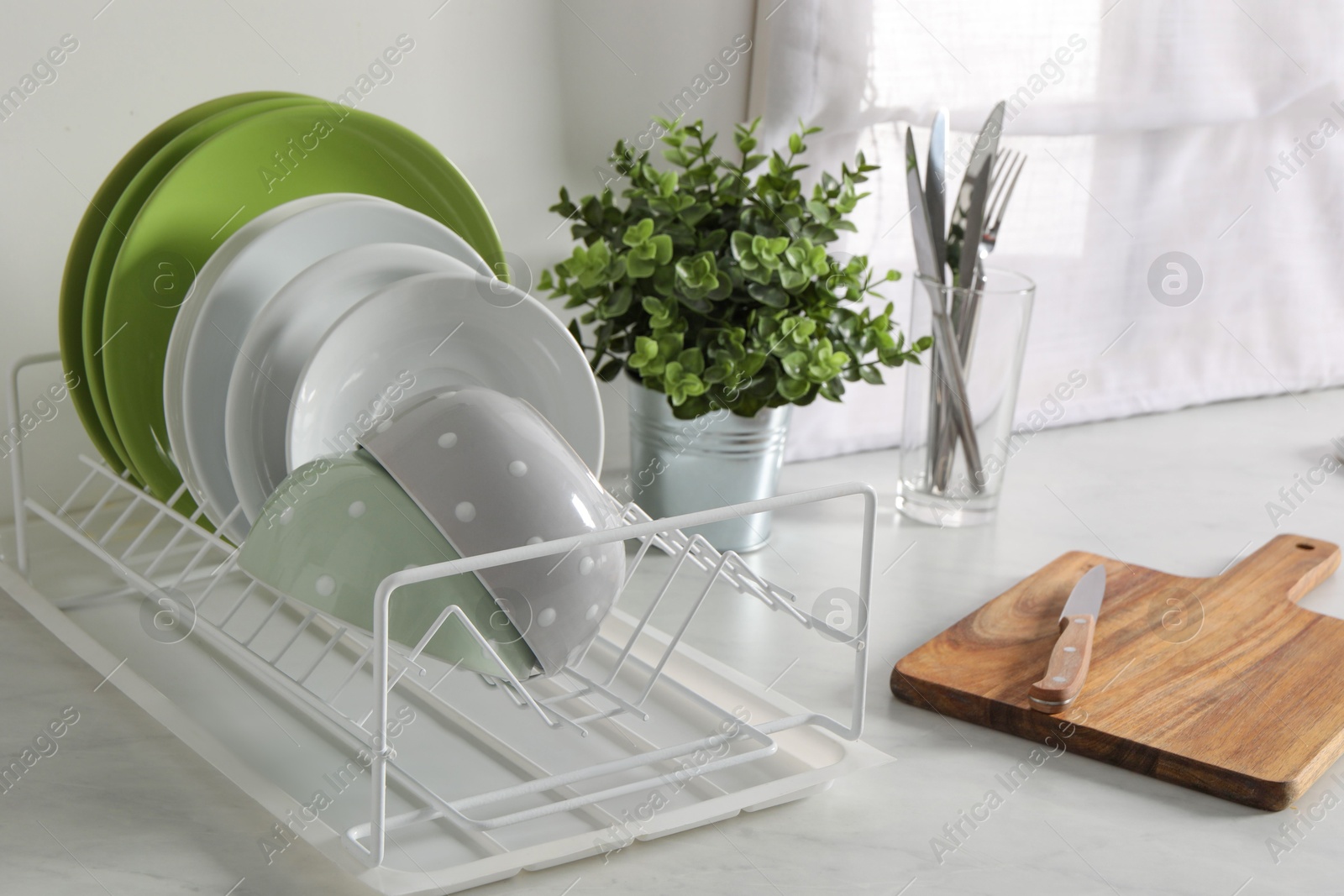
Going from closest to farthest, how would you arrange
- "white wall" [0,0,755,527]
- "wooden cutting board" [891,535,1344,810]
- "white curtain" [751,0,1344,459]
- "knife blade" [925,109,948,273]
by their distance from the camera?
"wooden cutting board" [891,535,1344,810] → "white wall" [0,0,755,527] → "knife blade" [925,109,948,273] → "white curtain" [751,0,1344,459]

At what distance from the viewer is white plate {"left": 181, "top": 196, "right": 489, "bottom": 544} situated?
716 millimetres

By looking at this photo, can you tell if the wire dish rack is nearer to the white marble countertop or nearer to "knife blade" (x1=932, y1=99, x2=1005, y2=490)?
the white marble countertop

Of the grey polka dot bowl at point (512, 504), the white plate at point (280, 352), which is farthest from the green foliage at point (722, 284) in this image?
the grey polka dot bowl at point (512, 504)

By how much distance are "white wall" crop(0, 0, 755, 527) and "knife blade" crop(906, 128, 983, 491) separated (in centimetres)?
20

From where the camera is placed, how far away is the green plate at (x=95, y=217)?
0.77m

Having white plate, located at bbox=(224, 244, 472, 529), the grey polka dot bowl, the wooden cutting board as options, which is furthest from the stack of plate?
the wooden cutting board

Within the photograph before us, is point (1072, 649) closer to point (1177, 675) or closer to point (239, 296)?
point (1177, 675)

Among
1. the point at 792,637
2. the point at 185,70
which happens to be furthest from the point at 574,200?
the point at 792,637

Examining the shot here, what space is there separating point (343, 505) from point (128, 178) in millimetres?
337

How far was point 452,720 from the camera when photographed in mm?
707

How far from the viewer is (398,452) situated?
57 cm

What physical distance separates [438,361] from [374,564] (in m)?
0.22

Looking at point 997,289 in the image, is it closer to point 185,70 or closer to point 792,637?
point 792,637

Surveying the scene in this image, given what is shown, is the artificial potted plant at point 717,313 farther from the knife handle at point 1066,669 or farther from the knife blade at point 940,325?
the knife handle at point 1066,669
